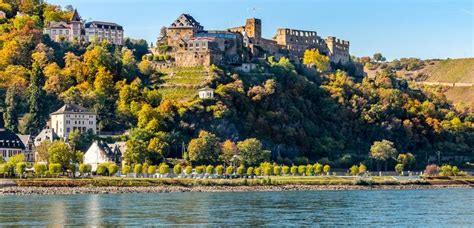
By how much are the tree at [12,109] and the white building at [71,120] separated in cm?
711

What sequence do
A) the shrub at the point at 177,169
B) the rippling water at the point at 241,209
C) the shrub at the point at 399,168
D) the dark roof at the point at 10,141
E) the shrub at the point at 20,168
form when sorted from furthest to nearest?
the shrub at the point at 399,168 < the dark roof at the point at 10,141 < the shrub at the point at 177,169 < the shrub at the point at 20,168 < the rippling water at the point at 241,209

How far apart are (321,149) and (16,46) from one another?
157 ft

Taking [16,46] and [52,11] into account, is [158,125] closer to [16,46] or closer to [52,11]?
[16,46]

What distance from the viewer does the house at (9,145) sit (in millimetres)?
125438

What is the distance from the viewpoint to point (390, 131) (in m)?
150

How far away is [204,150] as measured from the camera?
122625 mm

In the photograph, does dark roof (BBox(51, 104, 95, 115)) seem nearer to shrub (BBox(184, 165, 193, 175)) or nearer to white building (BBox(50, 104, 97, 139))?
white building (BBox(50, 104, 97, 139))

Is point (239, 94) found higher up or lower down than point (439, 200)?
higher up

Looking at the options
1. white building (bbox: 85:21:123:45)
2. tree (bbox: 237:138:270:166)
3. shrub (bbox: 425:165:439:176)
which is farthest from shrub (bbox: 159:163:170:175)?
white building (bbox: 85:21:123:45)

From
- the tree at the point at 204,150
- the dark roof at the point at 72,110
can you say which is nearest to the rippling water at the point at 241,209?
the tree at the point at 204,150

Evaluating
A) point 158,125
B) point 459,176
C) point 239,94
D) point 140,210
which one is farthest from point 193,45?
point 140,210

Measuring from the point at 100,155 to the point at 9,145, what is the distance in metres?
13.2

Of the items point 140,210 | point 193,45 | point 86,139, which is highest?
Result: point 193,45

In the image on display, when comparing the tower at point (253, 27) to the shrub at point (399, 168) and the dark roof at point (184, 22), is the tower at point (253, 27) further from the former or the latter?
the shrub at point (399, 168)
